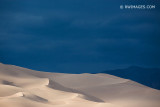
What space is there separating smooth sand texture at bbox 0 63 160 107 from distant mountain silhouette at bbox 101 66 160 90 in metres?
0.17

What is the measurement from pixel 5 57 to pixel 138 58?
3.59 m

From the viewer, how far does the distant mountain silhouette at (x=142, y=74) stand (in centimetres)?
735

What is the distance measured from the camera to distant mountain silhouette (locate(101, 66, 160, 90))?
24.1 feet

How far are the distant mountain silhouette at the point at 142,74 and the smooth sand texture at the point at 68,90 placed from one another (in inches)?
6.6

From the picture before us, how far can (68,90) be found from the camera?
6.84m

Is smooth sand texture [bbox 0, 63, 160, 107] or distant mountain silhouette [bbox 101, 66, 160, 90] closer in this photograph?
smooth sand texture [bbox 0, 63, 160, 107]

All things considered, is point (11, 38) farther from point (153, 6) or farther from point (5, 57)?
point (153, 6)

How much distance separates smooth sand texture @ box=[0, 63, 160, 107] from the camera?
17.1 feet

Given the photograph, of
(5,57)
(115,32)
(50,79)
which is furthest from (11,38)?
(115,32)

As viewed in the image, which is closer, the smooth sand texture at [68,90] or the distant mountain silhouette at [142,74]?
the smooth sand texture at [68,90]

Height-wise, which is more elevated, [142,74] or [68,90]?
[142,74]

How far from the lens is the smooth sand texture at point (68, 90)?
205 inches

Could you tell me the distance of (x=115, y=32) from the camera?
7344 mm

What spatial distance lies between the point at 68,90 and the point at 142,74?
2.10 m
